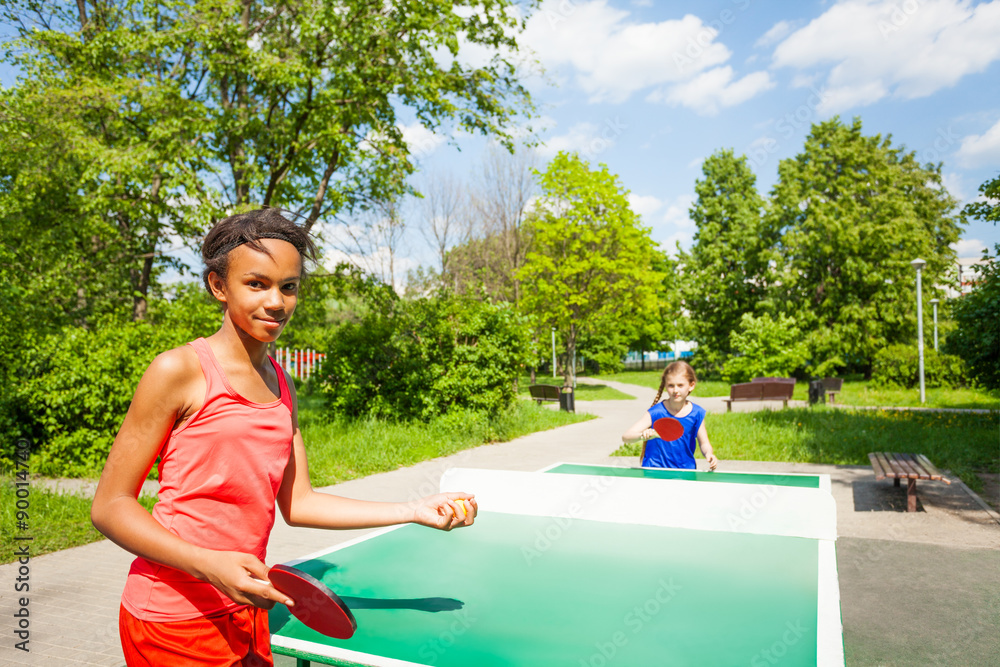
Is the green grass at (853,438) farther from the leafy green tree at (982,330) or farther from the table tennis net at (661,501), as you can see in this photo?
the table tennis net at (661,501)

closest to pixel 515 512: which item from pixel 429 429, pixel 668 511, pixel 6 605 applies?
pixel 668 511

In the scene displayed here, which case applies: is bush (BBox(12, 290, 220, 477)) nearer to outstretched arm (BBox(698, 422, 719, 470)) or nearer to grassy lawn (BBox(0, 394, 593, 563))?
grassy lawn (BBox(0, 394, 593, 563))

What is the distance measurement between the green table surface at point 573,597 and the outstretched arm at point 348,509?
421 millimetres

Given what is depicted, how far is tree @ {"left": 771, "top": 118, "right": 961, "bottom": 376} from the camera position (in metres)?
35.5

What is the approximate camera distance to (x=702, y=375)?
4509cm

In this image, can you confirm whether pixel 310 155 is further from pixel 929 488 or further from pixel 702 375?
pixel 702 375

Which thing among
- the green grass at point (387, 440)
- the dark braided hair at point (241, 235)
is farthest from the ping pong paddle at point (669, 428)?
the green grass at point (387, 440)

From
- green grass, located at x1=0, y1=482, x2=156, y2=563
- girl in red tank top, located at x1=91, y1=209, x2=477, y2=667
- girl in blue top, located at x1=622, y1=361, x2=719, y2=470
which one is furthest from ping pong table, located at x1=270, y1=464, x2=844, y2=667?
green grass, located at x1=0, y1=482, x2=156, y2=563

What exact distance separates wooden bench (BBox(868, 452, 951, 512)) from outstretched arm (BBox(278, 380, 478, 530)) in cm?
757

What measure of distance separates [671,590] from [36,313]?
11468mm

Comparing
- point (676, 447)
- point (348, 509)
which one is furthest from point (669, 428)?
point (348, 509)

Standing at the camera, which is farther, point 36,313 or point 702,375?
point 702,375

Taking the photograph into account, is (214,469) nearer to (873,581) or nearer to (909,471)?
(873,581)

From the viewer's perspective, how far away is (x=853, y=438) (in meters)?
12.6
